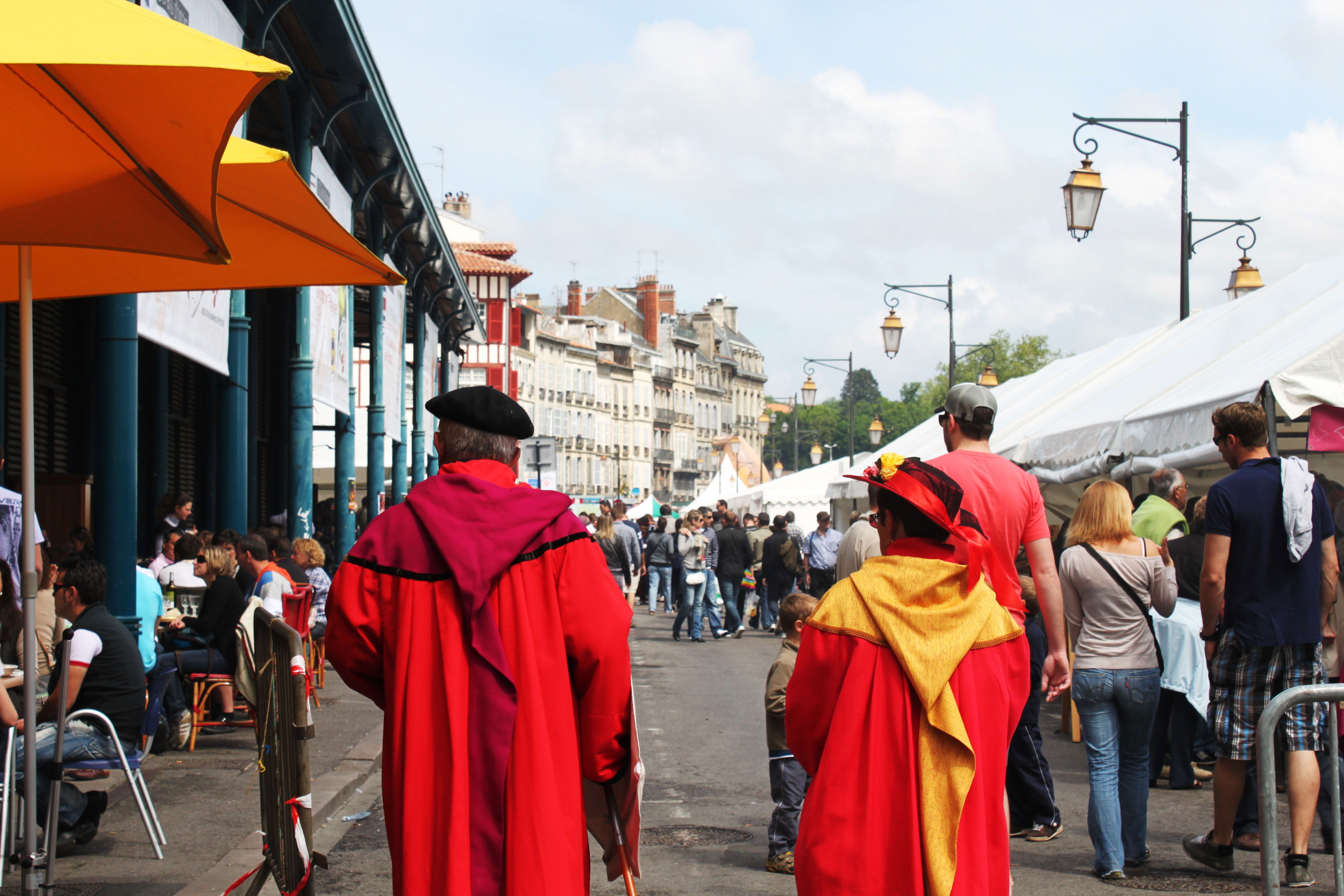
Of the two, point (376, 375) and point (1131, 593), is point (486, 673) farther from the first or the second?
point (376, 375)

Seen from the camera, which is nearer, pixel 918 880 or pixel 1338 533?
pixel 918 880

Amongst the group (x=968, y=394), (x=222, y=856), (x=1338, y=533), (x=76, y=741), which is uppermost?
(x=968, y=394)

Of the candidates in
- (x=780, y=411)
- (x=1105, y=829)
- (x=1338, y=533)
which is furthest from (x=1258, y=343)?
(x=780, y=411)

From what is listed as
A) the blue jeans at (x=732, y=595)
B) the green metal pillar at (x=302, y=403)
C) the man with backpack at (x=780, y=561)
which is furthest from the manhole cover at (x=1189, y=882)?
the blue jeans at (x=732, y=595)

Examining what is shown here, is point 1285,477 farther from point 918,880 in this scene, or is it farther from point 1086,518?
point 918,880

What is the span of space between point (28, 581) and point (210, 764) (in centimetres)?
450

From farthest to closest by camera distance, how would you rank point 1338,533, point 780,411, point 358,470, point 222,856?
point 780,411 → point 358,470 → point 1338,533 → point 222,856

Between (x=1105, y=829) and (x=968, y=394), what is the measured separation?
1.93 meters

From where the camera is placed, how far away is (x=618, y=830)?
12.0ft

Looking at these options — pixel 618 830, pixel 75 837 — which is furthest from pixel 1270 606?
pixel 75 837

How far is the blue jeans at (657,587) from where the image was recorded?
26.3m

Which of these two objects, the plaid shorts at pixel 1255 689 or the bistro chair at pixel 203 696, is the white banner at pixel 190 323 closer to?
the bistro chair at pixel 203 696

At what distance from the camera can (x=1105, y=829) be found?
6000 mm

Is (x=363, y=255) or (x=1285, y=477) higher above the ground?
(x=363, y=255)
